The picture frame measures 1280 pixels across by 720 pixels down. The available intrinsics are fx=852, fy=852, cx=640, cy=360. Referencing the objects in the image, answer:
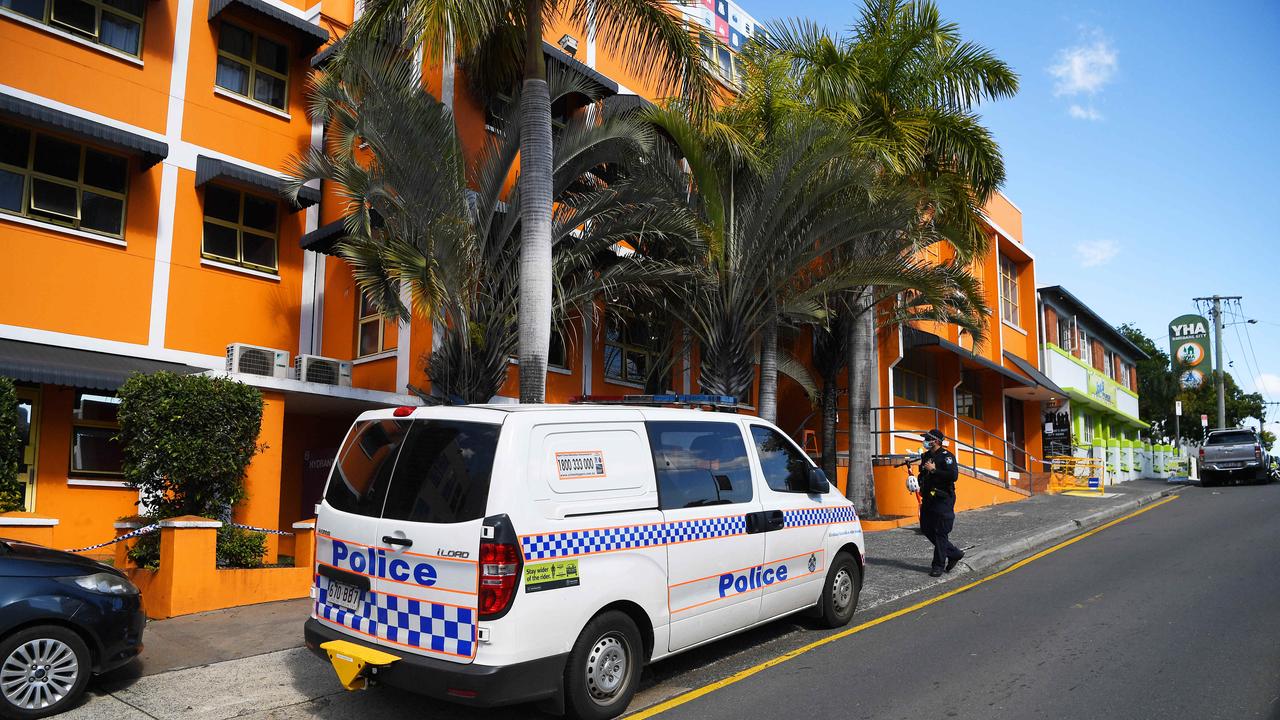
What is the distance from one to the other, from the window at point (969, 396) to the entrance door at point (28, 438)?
2120 centimetres

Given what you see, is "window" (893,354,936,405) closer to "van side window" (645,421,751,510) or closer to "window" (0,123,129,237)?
"van side window" (645,421,751,510)

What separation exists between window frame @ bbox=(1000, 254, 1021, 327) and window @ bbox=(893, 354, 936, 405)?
4.92 m

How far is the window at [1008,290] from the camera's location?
27.1m

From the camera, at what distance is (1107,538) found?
13.3 meters

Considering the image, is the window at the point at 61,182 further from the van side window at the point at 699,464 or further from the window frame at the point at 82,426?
the van side window at the point at 699,464

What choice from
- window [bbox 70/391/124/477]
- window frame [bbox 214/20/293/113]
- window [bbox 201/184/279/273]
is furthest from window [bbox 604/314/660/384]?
window [bbox 70/391/124/477]

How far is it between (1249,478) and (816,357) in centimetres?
1989

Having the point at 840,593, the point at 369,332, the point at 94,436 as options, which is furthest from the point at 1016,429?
the point at 94,436

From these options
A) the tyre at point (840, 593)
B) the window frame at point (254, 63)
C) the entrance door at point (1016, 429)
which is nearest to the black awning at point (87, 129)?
the window frame at point (254, 63)

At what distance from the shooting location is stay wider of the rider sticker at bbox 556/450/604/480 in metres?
5.26

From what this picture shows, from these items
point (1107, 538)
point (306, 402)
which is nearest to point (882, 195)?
point (1107, 538)

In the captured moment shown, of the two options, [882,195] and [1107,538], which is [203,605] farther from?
[1107,538]

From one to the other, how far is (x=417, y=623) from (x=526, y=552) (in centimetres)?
77

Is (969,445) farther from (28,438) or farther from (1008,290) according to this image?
(28,438)
